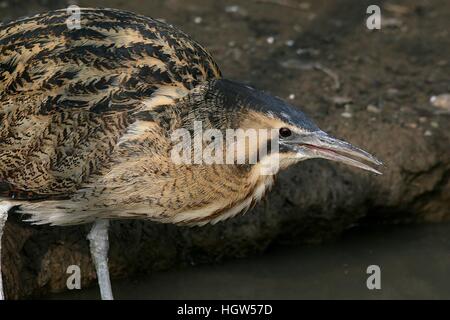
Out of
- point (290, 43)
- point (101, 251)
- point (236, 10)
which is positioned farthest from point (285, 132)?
point (236, 10)

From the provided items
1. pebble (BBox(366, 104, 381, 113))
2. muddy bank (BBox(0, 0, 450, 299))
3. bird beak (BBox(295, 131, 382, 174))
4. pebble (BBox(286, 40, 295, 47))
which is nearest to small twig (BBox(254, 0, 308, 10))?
muddy bank (BBox(0, 0, 450, 299))

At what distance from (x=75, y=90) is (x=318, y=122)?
2.38 metres

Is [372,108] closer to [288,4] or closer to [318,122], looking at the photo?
[318,122]

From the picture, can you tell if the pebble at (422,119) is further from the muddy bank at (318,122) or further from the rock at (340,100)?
the rock at (340,100)

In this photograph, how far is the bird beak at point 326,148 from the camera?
5004 millimetres

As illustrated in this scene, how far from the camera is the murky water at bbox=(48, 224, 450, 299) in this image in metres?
6.36

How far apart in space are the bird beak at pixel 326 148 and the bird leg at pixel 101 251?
4.57 feet

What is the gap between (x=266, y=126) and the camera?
5.03 metres

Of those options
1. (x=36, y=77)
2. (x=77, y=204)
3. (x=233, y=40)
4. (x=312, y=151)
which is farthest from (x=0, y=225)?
(x=233, y=40)

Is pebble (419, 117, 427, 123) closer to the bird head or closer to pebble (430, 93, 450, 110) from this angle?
pebble (430, 93, 450, 110)

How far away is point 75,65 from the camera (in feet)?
17.2
